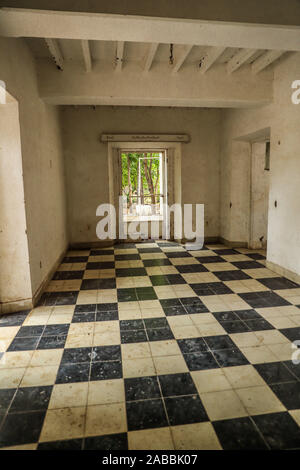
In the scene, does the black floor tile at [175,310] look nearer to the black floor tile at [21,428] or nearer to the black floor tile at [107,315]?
the black floor tile at [107,315]

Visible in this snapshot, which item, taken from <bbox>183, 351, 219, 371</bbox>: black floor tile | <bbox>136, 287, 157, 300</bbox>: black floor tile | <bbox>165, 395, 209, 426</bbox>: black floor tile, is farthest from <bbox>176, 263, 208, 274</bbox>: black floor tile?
<bbox>165, 395, 209, 426</bbox>: black floor tile

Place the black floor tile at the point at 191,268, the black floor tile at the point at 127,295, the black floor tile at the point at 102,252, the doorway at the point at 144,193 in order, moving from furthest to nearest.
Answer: the doorway at the point at 144,193, the black floor tile at the point at 102,252, the black floor tile at the point at 191,268, the black floor tile at the point at 127,295

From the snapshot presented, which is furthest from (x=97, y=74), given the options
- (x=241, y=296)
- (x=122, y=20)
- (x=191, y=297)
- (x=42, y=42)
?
(x=241, y=296)

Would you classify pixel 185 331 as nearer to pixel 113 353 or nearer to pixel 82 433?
pixel 113 353

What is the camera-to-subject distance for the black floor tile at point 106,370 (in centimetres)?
227

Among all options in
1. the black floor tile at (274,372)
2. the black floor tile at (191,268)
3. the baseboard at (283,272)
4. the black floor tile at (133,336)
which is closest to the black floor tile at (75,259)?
the black floor tile at (191,268)

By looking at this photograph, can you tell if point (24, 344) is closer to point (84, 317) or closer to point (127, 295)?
point (84, 317)

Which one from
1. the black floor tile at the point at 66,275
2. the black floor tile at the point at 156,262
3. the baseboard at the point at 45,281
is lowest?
the black floor tile at the point at 66,275

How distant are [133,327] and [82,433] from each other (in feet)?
4.45

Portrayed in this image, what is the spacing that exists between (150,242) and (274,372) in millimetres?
5325

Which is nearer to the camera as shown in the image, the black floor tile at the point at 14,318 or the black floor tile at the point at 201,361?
the black floor tile at the point at 201,361

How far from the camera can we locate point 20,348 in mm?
2697

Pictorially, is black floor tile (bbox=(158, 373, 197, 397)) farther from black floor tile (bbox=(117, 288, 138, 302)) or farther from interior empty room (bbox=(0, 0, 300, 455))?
black floor tile (bbox=(117, 288, 138, 302))

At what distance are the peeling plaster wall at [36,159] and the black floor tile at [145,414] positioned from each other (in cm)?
219
